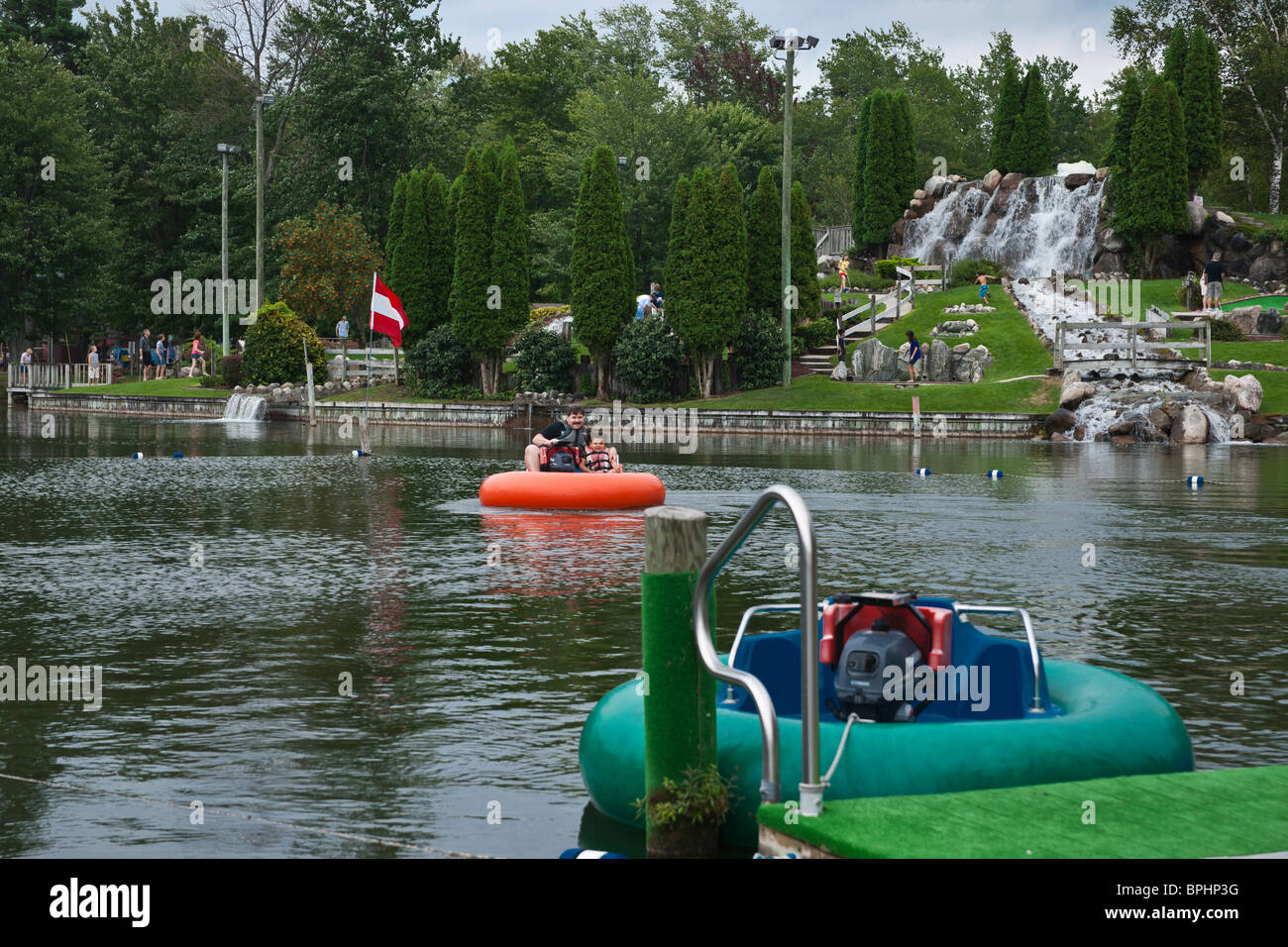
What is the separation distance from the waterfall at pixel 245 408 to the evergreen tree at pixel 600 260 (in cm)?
1119

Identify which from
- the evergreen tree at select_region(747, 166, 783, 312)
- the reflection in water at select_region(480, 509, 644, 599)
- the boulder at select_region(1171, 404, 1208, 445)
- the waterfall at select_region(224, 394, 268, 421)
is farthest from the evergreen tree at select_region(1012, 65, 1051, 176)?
the reflection in water at select_region(480, 509, 644, 599)

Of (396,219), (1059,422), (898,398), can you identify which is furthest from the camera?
(396,219)

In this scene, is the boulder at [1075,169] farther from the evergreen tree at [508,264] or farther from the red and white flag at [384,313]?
the red and white flag at [384,313]

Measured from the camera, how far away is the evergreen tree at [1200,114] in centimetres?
6175

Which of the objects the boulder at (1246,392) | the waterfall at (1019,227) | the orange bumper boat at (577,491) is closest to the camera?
the orange bumper boat at (577,491)

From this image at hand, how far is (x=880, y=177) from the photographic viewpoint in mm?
68938

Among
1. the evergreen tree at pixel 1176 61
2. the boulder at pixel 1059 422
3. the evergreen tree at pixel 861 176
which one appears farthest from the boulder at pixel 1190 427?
the evergreen tree at pixel 861 176

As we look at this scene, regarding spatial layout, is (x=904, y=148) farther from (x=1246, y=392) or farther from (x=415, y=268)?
(x=1246, y=392)

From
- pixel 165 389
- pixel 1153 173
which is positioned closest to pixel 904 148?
pixel 1153 173
